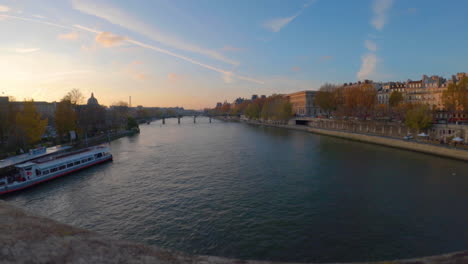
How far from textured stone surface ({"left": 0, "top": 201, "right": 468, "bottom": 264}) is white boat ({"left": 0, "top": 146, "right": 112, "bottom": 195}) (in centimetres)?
1617

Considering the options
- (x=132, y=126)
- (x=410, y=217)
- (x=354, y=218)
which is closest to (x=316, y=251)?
(x=354, y=218)

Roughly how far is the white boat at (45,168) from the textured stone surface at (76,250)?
16169mm

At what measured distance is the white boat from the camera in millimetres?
22906

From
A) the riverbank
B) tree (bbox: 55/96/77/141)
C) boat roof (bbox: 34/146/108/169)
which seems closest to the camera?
boat roof (bbox: 34/146/108/169)

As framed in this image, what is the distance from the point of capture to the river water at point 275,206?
508 inches

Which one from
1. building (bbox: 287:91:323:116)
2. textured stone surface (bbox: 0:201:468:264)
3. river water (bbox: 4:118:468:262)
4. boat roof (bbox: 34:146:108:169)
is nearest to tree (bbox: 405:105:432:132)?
river water (bbox: 4:118:468:262)

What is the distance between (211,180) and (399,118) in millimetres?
53190

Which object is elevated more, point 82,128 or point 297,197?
point 82,128

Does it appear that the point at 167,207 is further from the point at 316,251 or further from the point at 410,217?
the point at 410,217

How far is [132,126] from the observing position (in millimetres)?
84062

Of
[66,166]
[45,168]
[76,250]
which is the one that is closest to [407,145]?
[76,250]

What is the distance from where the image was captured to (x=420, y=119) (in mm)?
43625

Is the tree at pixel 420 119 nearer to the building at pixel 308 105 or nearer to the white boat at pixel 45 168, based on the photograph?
the white boat at pixel 45 168

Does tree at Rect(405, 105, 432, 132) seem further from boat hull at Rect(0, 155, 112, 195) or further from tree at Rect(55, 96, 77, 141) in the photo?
tree at Rect(55, 96, 77, 141)
